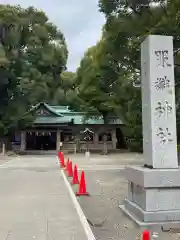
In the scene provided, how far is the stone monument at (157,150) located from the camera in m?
7.81

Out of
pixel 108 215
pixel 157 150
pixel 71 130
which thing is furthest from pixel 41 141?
pixel 157 150

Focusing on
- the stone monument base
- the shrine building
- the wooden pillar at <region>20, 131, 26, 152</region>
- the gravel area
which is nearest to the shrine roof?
the shrine building

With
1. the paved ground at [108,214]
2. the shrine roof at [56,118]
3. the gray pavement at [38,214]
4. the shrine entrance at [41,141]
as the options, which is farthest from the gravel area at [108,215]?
the shrine entrance at [41,141]

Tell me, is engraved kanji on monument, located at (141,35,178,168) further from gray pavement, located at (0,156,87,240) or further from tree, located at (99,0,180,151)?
tree, located at (99,0,180,151)

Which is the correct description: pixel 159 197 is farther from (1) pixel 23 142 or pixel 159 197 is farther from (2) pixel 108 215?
(1) pixel 23 142

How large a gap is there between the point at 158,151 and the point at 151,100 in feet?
3.98

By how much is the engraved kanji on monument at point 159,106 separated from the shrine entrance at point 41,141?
4190 centimetres

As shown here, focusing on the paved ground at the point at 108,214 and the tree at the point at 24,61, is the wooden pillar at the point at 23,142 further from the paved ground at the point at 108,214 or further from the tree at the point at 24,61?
the paved ground at the point at 108,214

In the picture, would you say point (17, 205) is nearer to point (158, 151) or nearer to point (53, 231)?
point (53, 231)

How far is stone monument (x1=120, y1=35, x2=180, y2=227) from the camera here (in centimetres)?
781

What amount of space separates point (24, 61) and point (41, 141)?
38.7ft

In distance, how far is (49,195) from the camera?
12133 millimetres

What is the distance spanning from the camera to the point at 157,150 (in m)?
8.37

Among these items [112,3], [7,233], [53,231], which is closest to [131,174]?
[53,231]
